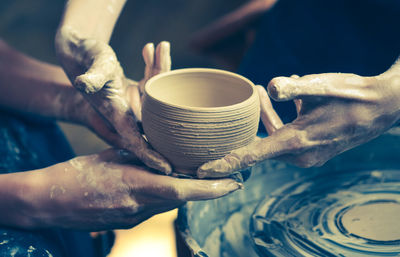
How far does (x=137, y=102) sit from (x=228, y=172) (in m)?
0.44

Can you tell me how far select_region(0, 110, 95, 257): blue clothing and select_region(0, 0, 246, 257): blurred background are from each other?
3.53ft

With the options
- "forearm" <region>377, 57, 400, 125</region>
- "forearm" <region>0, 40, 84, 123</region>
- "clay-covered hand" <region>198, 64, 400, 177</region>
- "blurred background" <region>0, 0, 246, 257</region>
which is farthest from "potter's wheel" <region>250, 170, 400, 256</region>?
"blurred background" <region>0, 0, 246, 257</region>

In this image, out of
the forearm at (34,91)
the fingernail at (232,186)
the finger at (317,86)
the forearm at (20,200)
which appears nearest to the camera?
the finger at (317,86)

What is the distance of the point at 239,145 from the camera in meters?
1.01

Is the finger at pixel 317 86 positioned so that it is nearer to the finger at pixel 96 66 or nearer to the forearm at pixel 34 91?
the finger at pixel 96 66

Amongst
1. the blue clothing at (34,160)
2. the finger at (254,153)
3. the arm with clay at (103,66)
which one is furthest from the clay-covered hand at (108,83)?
the blue clothing at (34,160)

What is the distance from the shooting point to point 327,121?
1029mm

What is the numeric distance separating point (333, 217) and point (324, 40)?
64 cm

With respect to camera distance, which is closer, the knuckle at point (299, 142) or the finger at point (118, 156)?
the knuckle at point (299, 142)

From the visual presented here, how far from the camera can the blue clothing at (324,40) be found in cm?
143

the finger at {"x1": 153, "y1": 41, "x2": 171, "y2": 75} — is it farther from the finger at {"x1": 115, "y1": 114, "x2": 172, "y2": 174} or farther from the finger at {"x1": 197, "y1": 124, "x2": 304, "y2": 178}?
the finger at {"x1": 197, "y1": 124, "x2": 304, "y2": 178}

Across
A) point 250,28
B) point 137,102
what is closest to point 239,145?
point 137,102

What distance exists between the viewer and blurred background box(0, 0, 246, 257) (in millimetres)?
3221

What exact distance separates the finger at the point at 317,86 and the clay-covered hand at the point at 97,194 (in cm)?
24
